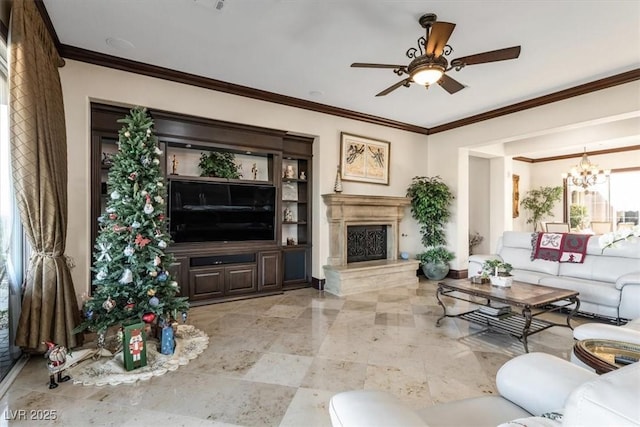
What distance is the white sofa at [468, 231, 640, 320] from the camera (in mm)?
3441

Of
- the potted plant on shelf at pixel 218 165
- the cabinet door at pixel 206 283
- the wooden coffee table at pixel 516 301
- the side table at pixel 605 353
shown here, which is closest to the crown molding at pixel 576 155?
the wooden coffee table at pixel 516 301

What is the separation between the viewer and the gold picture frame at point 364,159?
5.44 m

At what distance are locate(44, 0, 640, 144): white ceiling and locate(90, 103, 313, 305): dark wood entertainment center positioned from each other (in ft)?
Answer: 2.43

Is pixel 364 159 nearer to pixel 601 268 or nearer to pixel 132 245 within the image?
pixel 601 268

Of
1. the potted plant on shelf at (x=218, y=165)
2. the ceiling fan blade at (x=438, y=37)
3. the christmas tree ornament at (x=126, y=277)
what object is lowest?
the christmas tree ornament at (x=126, y=277)

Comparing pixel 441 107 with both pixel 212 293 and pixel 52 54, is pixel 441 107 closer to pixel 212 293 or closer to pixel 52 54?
pixel 212 293

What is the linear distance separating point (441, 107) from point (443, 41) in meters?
2.88

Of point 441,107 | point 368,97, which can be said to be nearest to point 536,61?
point 441,107

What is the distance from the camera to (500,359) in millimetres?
2760

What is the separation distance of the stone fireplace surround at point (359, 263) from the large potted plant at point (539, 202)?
4.97 m

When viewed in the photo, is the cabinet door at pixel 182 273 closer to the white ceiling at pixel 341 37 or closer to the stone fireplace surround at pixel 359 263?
the stone fireplace surround at pixel 359 263

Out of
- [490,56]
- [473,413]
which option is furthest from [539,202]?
[473,413]

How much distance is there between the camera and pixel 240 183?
4.59 meters

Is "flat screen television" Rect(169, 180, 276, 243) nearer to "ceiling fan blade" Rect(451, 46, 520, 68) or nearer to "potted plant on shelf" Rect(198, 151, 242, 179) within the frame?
"potted plant on shelf" Rect(198, 151, 242, 179)
